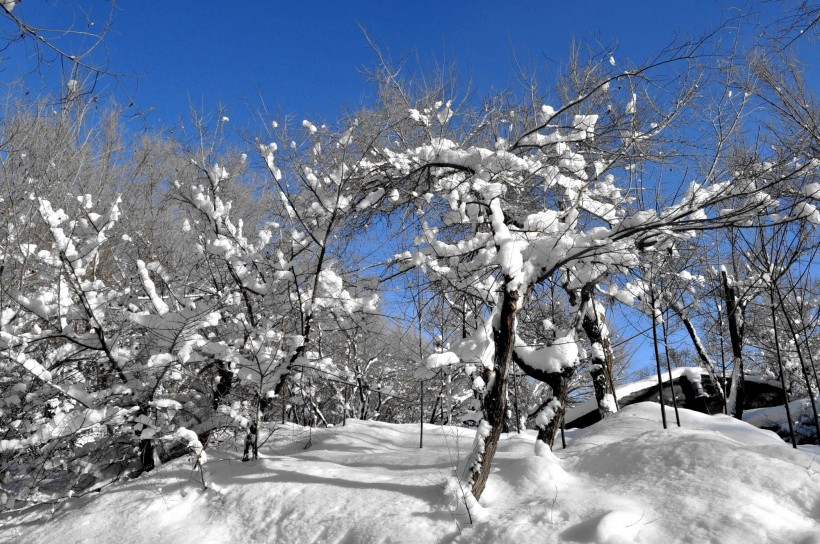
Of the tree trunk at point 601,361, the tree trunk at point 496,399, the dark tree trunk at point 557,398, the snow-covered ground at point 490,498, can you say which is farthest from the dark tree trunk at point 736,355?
the tree trunk at point 496,399

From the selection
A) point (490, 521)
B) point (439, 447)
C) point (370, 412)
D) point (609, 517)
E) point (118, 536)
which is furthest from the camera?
point (370, 412)

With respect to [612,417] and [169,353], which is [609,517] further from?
[169,353]

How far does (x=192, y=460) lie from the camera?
506 centimetres

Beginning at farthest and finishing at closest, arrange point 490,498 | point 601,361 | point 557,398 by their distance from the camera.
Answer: point 601,361 → point 557,398 → point 490,498

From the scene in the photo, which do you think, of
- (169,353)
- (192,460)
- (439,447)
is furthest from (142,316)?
(439,447)

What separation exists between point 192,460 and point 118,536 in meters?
0.98

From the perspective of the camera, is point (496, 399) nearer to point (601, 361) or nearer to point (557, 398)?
point (557, 398)

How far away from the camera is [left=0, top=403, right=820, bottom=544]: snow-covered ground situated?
298 cm

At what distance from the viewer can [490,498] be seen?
3.75 meters

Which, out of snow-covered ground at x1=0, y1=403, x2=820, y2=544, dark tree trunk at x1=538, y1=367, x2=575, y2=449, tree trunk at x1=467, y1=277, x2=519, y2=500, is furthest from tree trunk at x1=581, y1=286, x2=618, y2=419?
tree trunk at x1=467, y1=277, x2=519, y2=500

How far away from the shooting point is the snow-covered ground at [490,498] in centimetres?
298

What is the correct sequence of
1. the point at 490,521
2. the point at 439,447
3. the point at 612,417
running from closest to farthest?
1. the point at 490,521
2. the point at 439,447
3. the point at 612,417

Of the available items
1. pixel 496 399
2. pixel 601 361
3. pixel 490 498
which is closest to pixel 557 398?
pixel 496 399

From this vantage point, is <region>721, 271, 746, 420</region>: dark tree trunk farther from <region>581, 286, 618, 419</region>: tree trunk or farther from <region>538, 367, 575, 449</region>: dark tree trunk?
<region>538, 367, 575, 449</region>: dark tree trunk
